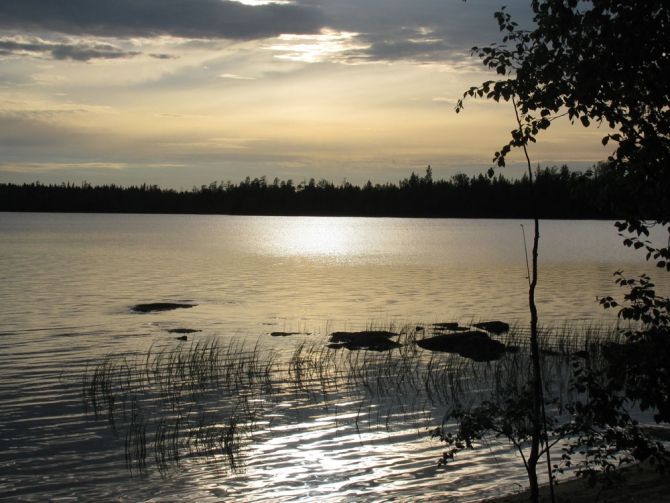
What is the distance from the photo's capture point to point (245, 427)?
12.4m

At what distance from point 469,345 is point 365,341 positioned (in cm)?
363

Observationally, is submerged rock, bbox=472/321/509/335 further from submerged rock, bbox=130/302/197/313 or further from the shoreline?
submerged rock, bbox=130/302/197/313

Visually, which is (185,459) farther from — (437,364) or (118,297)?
(118,297)

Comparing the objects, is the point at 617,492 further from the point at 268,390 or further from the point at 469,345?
the point at 469,345

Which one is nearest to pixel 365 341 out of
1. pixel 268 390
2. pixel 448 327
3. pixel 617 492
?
pixel 448 327

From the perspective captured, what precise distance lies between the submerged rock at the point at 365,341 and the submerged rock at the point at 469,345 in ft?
3.70

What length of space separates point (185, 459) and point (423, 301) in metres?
25.9

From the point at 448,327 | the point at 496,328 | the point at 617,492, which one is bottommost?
the point at 448,327

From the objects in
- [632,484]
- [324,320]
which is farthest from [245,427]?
[324,320]

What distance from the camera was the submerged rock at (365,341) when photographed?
20641 millimetres

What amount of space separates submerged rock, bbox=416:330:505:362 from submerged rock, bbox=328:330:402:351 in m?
1.13

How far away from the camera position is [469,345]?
1922 centimetres

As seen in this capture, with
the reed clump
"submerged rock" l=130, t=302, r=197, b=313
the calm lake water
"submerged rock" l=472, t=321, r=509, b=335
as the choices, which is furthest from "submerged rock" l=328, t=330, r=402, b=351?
"submerged rock" l=130, t=302, r=197, b=313

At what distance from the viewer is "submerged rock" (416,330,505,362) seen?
1877cm
